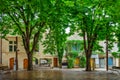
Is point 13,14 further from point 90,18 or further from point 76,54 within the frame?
point 76,54

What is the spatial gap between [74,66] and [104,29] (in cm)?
4028

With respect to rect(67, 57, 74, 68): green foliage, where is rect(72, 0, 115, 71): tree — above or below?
above

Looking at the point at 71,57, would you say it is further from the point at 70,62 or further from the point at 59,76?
the point at 59,76

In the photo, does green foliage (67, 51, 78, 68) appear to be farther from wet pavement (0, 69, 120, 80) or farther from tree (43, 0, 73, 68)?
wet pavement (0, 69, 120, 80)

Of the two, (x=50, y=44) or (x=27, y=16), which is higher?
(x=27, y=16)

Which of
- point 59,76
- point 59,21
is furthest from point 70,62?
point 59,76

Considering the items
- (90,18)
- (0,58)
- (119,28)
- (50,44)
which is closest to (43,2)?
(90,18)

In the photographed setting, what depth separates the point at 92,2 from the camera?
3186 cm

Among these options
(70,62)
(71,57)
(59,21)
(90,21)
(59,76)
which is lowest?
(70,62)

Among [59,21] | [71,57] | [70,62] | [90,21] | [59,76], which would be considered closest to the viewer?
[59,76]

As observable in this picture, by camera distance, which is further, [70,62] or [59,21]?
[70,62]

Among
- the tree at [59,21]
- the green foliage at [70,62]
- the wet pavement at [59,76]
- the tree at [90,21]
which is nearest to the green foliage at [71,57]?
the green foliage at [70,62]

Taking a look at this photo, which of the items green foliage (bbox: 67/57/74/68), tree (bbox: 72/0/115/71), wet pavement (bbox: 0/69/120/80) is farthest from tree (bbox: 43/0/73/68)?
green foliage (bbox: 67/57/74/68)

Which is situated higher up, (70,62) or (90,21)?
(90,21)
